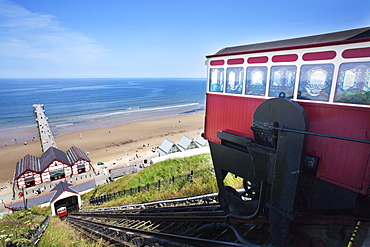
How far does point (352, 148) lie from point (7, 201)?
2531 cm

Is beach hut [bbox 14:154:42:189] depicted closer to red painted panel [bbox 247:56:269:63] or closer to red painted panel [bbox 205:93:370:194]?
red painted panel [bbox 247:56:269:63]

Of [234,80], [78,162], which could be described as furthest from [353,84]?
[78,162]

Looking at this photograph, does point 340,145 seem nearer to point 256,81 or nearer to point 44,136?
point 256,81

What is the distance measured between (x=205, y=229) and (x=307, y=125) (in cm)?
428

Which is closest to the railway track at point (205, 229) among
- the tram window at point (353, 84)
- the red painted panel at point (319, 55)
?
the tram window at point (353, 84)

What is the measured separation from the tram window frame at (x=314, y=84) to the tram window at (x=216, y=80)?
89.5 inches

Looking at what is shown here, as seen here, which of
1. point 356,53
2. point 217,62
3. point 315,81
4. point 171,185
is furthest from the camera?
point 171,185

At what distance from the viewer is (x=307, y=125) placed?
4074mm

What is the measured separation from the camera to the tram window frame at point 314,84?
4.07m

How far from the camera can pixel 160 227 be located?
7590 mm

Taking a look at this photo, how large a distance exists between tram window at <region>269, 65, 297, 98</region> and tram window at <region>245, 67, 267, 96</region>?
21 centimetres

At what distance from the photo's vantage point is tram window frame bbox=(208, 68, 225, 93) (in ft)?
20.4

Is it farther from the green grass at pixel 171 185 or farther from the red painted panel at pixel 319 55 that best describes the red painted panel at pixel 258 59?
the green grass at pixel 171 185

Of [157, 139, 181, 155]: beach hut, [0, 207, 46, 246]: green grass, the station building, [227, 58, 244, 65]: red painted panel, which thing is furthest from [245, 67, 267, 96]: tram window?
the station building
